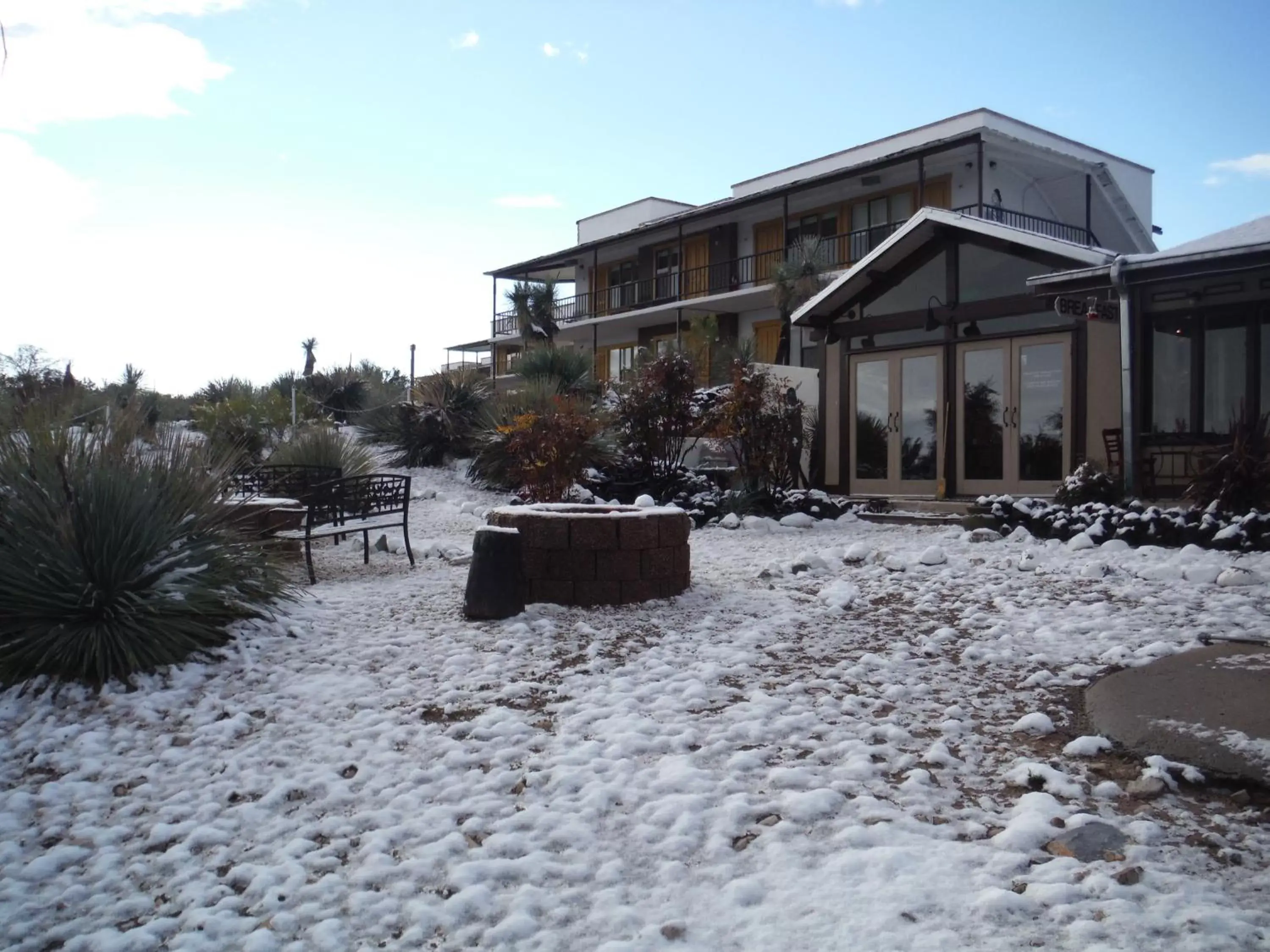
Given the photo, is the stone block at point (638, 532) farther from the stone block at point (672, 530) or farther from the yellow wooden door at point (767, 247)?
the yellow wooden door at point (767, 247)

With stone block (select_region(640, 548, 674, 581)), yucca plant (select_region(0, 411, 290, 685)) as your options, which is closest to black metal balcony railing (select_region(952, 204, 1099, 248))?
stone block (select_region(640, 548, 674, 581))

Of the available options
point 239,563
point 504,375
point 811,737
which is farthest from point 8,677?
point 504,375

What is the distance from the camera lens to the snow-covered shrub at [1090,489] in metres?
9.94

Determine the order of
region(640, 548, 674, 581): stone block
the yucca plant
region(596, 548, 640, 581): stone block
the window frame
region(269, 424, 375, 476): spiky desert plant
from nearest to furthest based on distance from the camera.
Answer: the yucca plant → region(596, 548, 640, 581): stone block → region(640, 548, 674, 581): stone block → the window frame → region(269, 424, 375, 476): spiky desert plant

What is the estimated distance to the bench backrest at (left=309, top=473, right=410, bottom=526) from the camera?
302 inches

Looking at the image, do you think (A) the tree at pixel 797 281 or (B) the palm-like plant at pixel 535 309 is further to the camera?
(B) the palm-like plant at pixel 535 309

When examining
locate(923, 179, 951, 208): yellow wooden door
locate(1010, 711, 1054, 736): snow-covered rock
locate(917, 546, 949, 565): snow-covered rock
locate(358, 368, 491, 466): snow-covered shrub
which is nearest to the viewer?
locate(1010, 711, 1054, 736): snow-covered rock

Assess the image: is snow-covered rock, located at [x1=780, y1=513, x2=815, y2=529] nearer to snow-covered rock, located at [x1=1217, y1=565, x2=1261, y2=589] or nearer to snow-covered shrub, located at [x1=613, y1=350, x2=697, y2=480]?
snow-covered shrub, located at [x1=613, y1=350, x2=697, y2=480]

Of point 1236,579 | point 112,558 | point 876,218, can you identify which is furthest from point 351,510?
point 876,218

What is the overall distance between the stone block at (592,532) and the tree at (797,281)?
15770 mm

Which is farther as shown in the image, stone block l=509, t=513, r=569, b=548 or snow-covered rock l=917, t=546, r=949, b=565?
snow-covered rock l=917, t=546, r=949, b=565

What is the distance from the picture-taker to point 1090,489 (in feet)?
32.7

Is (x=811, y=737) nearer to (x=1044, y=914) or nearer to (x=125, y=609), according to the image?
(x=1044, y=914)

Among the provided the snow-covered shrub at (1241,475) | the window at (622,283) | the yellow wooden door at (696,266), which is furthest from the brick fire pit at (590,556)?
the window at (622,283)
